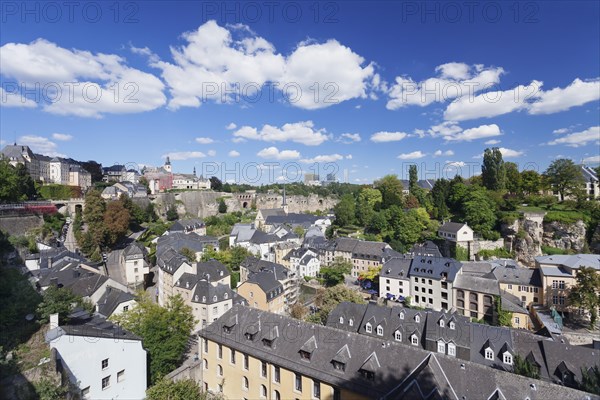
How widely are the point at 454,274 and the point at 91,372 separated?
28.9 metres

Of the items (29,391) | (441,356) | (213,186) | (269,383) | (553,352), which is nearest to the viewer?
(29,391)

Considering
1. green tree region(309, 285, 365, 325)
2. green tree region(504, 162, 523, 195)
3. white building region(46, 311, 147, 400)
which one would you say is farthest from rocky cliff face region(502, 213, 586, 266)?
white building region(46, 311, 147, 400)

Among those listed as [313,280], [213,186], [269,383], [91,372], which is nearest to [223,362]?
[269,383]

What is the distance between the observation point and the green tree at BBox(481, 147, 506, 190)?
45000 mm

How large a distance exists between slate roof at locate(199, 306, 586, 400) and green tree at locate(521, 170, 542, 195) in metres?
41.4

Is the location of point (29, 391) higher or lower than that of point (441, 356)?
higher

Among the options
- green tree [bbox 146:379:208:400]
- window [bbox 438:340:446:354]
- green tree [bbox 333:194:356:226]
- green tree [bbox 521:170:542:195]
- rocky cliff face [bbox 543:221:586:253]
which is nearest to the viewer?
green tree [bbox 146:379:208:400]

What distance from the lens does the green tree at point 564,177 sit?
1587 inches

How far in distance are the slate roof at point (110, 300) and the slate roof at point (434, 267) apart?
26305mm

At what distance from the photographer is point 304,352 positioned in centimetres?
1455

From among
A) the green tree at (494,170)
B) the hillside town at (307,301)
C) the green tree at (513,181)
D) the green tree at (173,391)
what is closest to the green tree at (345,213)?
the hillside town at (307,301)

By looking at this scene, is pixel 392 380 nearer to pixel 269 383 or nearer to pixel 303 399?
pixel 303 399

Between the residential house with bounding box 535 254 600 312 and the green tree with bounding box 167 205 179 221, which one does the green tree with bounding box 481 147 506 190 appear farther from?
the green tree with bounding box 167 205 179 221

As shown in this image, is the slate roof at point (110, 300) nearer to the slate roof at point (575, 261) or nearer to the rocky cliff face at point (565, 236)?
the slate roof at point (575, 261)
